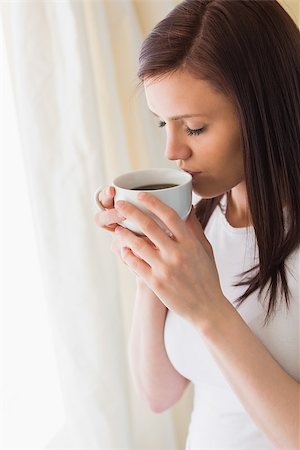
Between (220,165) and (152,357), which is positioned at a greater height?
(220,165)

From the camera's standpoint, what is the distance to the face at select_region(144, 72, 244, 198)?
837 mm

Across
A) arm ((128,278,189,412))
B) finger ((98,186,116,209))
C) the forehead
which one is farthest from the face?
arm ((128,278,189,412))

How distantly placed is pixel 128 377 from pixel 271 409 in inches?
26.4

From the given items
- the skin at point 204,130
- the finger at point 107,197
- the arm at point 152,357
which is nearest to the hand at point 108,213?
the finger at point 107,197

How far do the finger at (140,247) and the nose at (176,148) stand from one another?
0.14 meters

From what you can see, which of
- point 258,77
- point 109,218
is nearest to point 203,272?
point 109,218

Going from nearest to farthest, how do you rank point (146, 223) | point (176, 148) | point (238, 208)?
point (146, 223), point (176, 148), point (238, 208)

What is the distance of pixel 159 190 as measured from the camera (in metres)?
0.78

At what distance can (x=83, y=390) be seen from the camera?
1.25m

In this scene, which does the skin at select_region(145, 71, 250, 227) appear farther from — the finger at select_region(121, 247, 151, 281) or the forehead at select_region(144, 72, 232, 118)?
the finger at select_region(121, 247, 151, 281)

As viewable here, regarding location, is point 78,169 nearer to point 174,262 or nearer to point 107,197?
point 107,197

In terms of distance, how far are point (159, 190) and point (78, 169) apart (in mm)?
457

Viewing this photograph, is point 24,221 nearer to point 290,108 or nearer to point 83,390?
point 83,390

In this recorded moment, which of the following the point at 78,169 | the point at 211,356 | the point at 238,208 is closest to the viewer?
the point at 211,356
